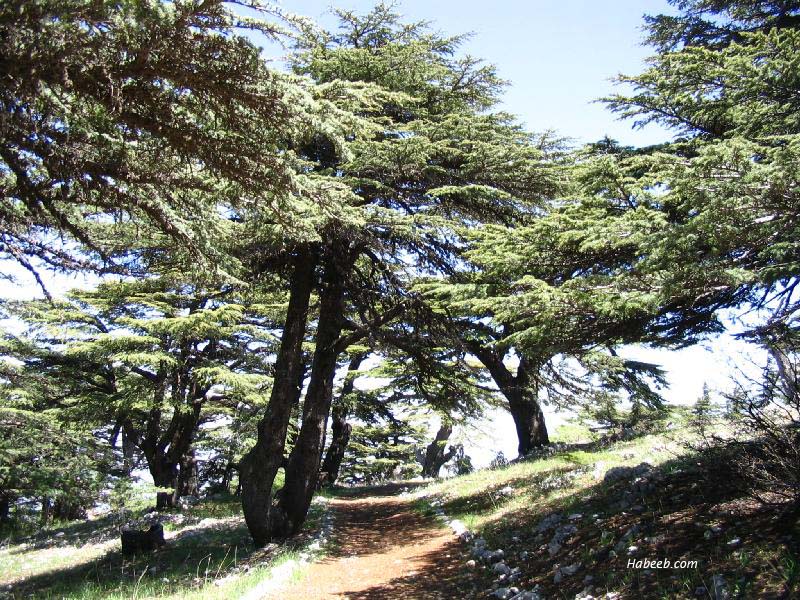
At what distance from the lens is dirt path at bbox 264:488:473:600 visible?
277 inches

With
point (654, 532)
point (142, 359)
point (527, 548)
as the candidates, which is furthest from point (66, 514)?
point (654, 532)

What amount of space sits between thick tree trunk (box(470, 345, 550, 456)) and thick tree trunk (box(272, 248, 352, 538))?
4.79m

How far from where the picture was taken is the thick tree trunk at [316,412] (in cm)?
1114

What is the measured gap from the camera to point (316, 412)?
11773 mm

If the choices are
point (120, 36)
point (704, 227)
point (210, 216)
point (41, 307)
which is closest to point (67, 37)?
point (120, 36)

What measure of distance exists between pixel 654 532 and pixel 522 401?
1056cm

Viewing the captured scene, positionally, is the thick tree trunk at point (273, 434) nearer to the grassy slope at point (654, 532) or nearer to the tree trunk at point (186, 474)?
the grassy slope at point (654, 532)

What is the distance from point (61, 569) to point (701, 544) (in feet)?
49.3

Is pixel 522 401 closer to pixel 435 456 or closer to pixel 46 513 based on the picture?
pixel 435 456

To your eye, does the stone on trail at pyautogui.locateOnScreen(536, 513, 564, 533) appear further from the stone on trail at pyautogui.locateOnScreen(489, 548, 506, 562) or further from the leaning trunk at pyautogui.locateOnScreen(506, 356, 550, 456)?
the leaning trunk at pyautogui.locateOnScreen(506, 356, 550, 456)

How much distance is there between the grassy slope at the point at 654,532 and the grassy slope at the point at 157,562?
3.94 meters

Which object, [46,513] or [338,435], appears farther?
[46,513]

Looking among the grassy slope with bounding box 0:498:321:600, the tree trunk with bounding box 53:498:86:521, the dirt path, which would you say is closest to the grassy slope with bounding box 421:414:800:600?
the dirt path

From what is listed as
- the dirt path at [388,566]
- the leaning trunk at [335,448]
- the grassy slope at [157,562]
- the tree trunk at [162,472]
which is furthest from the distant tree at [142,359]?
the leaning trunk at [335,448]
